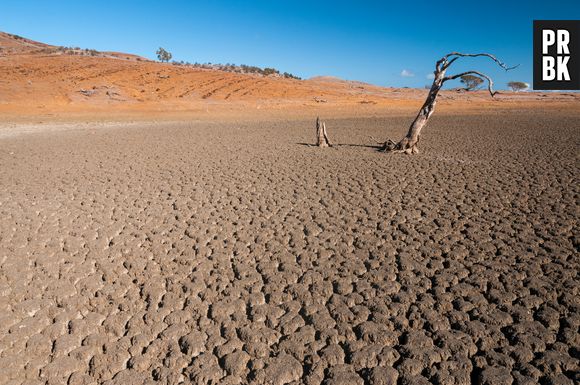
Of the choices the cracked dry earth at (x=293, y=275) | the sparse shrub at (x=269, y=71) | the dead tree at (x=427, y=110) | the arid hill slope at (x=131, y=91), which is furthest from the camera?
the sparse shrub at (x=269, y=71)

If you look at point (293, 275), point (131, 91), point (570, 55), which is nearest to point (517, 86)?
point (570, 55)

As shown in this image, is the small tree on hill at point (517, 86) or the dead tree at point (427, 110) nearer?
the dead tree at point (427, 110)

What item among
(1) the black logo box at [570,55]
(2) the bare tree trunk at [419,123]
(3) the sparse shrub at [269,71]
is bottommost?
(2) the bare tree trunk at [419,123]

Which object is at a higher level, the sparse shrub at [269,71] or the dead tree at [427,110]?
the sparse shrub at [269,71]

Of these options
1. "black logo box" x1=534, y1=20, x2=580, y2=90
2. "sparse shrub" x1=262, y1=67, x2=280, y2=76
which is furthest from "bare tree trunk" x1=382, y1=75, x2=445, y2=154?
"sparse shrub" x1=262, y1=67, x2=280, y2=76

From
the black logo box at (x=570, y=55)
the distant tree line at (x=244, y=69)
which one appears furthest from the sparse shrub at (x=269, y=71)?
the black logo box at (x=570, y=55)

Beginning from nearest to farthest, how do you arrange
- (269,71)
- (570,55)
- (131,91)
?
(570,55)
(131,91)
(269,71)

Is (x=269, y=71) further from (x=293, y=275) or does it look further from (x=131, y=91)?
(x=293, y=275)

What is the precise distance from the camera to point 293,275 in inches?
179

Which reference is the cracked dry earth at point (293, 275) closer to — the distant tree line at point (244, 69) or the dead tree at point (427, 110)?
the dead tree at point (427, 110)

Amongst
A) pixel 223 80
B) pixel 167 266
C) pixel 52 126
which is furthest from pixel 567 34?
pixel 223 80

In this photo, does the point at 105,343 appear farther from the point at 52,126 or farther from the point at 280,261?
the point at 52,126

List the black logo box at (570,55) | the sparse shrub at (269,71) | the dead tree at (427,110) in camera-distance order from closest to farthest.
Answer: the dead tree at (427,110) < the black logo box at (570,55) < the sparse shrub at (269,71)

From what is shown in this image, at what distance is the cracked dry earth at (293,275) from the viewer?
3.24 meters
